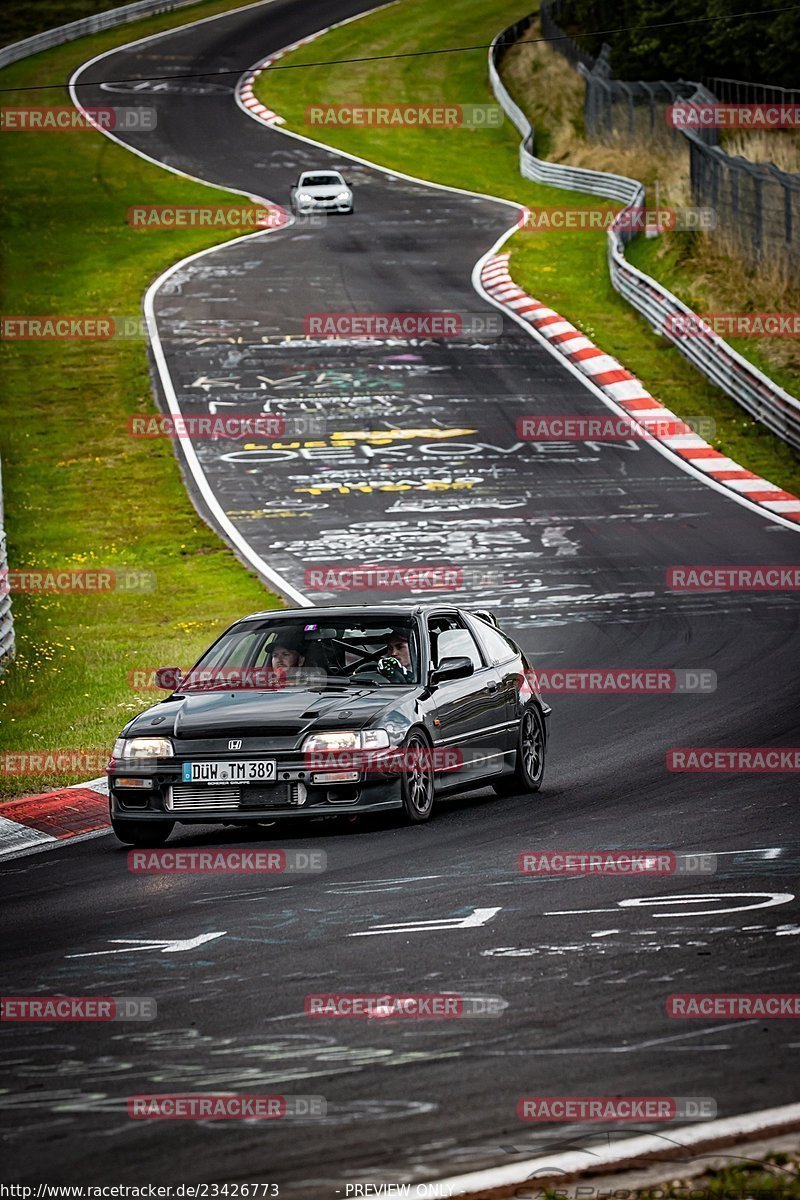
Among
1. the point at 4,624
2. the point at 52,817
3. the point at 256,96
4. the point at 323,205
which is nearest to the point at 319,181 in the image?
the point at 323,205

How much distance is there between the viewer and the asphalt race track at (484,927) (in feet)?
18.4

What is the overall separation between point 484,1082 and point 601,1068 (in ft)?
1.25

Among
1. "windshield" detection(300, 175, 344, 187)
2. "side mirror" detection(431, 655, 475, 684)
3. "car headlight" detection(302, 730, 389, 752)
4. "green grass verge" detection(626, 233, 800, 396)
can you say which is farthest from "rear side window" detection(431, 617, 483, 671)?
"windshield" detection(300, 175, 344, 187)

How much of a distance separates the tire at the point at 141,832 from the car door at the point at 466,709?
5.75 feet

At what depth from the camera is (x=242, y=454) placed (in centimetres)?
3006

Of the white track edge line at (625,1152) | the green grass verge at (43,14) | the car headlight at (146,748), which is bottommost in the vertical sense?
the car headlight at (146,748)

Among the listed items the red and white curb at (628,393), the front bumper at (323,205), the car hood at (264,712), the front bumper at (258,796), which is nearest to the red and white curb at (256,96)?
the front bumper at (323,205)

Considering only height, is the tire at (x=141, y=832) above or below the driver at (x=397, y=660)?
below

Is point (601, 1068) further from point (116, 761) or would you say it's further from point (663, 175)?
point (663, 175)

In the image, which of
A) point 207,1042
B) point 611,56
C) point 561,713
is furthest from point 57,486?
point 611,56

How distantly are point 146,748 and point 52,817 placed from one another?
1462 mm

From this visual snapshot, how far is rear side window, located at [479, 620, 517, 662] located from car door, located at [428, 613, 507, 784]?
16cm

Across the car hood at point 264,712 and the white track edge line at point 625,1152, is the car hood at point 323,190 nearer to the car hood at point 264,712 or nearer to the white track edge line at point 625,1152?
the car hood at point 264,712

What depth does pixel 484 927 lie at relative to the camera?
8.25m
